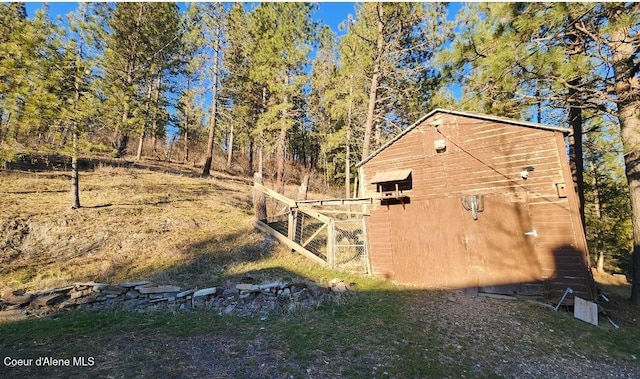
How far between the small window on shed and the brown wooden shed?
3 cm

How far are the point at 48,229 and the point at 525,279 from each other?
14.2 metres

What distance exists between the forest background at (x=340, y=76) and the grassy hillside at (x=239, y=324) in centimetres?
238

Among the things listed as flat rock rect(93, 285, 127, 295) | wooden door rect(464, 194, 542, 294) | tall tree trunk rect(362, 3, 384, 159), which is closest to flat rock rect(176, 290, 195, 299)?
flat rock rect(93, 285, 127, 295)

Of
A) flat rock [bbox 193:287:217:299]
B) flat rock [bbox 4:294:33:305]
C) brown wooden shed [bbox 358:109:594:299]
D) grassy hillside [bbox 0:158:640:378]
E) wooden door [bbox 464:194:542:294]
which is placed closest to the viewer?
grassy hillside [bbox 0:158:640:378]

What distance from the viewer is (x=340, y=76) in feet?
Answer: 55.4

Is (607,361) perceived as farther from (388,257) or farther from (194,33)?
(194,33)

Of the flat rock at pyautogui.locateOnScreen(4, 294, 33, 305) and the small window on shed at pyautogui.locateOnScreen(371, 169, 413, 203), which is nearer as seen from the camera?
the flat rock at pyautogui.locateOnScreen(4, 294, 33, 305)

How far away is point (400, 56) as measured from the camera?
14336 mm

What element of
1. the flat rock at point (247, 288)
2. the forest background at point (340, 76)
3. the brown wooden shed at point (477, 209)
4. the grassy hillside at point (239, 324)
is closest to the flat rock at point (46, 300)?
the grassy hillside at point (239, 324)

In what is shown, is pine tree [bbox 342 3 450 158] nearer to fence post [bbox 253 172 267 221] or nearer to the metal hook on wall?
fence post [bbox 253 172 267 221]

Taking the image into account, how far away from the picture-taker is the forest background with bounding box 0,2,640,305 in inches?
287

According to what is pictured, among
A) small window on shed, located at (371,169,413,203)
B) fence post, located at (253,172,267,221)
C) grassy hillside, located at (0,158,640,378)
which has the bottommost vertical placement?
grassy hillside, located at (0,158,640,378)

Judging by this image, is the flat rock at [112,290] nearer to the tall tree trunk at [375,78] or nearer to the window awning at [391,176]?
the window awning at [391,176]

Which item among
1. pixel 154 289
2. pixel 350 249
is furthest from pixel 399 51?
pixel 154 289
